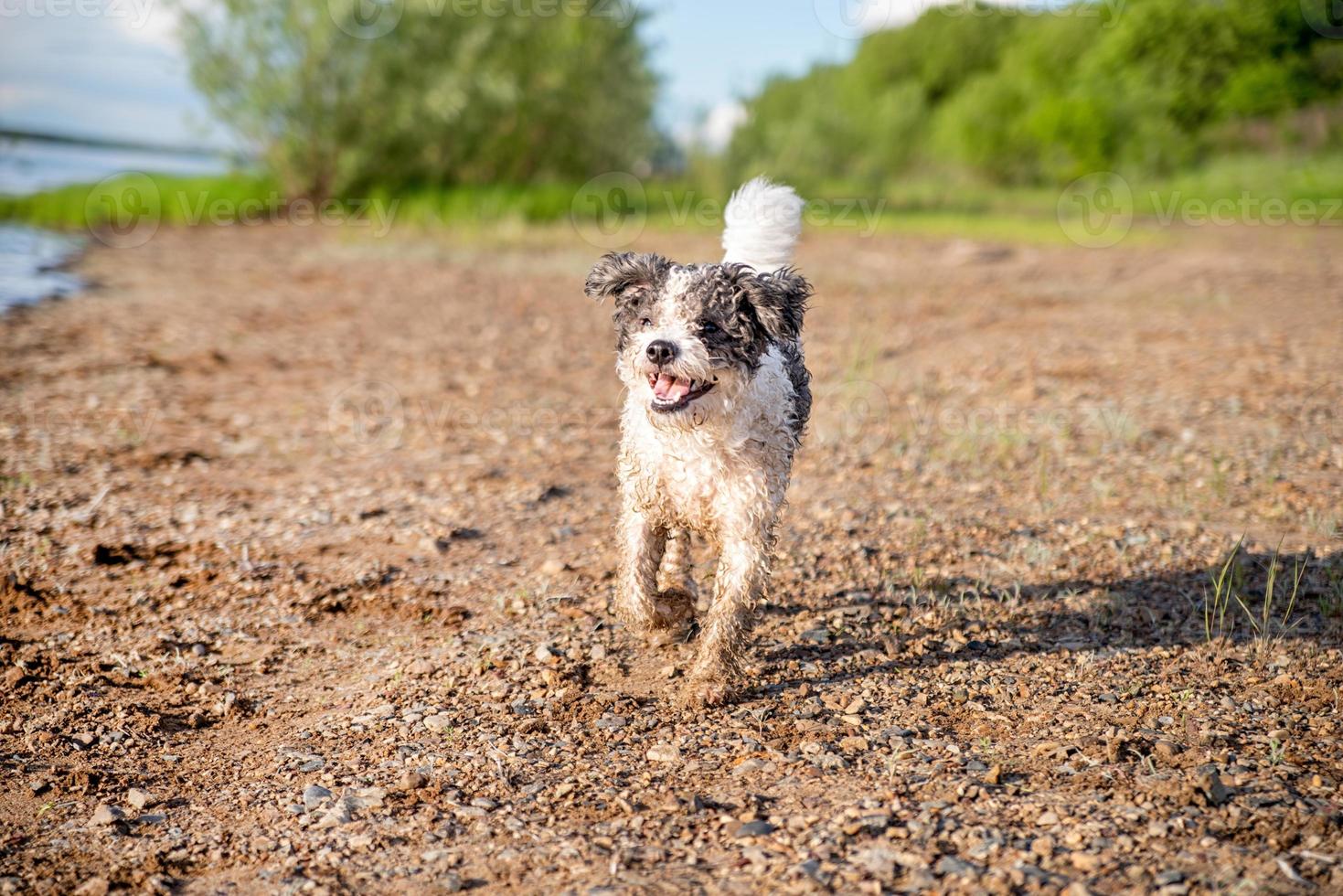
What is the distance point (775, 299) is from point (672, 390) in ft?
1.90

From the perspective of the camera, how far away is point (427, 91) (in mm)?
27891

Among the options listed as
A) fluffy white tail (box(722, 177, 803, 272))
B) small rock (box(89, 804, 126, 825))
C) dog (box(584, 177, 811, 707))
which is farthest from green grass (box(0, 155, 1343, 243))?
small rock (box(89, 804, 126, 825))

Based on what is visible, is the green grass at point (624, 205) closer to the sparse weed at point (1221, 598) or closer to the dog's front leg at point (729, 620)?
the sparse weed at point (1221, 598)

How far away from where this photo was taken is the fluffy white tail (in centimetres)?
542

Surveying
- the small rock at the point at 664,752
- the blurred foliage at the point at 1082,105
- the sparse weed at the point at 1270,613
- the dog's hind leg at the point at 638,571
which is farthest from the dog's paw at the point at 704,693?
the blurred foliage at the point at 1082,105

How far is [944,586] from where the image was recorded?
19.7 feet

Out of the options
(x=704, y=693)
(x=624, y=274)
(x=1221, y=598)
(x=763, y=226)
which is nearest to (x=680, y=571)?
(x=704, y=693)

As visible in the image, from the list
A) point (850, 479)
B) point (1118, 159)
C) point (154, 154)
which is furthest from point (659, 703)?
point (154, 154)

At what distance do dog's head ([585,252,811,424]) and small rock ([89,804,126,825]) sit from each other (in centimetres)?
241

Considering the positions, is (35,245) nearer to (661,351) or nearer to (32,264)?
(32,264)

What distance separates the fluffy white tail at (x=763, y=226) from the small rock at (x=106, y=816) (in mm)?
3509

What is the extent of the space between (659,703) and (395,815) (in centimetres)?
129

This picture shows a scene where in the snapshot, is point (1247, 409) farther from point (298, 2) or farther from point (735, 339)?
point (298, 2)

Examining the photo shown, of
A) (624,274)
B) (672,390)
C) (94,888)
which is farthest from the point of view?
(624,274)
